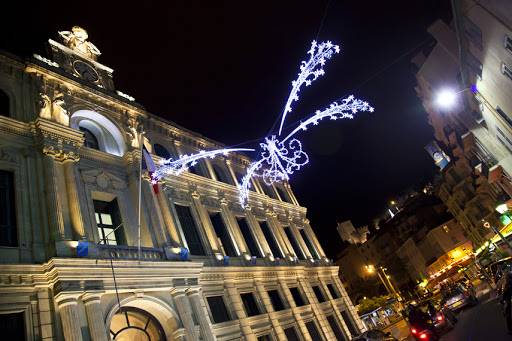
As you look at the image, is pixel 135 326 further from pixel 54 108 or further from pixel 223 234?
pixel 54 108

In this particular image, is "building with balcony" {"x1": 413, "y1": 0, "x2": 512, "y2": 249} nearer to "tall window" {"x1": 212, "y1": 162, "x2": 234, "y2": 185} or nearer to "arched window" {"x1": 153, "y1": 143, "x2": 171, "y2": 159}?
"tall window" {"x1": 212, "y1": 162, "x2": 234, "y2": 185}

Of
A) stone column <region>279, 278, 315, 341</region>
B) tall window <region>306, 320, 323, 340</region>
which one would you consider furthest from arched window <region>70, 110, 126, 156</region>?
tall window <region>306, 320, 323, 340</region>

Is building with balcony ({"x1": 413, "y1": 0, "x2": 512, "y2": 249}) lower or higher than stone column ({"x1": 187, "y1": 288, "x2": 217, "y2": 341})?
higher

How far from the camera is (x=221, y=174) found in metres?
25.9

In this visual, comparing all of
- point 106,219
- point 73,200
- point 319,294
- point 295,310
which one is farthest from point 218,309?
point 319,294

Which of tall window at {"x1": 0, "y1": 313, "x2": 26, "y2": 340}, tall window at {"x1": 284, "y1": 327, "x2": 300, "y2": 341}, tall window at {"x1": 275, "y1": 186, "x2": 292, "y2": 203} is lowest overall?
tall window at {"x1": 284, "y1": 327, "x2": 300, "y2": 341}

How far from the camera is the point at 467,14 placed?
1888 cm

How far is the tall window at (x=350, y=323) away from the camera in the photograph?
2547cm

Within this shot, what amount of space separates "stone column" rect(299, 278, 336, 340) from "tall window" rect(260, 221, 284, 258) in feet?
7.78

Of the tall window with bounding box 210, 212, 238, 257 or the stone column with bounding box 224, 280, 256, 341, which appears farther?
the tall window with bounding box 210, 212, 238, 257

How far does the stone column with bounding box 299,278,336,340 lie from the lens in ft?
73.8

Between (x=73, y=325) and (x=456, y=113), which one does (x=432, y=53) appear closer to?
(x=456, y=113)

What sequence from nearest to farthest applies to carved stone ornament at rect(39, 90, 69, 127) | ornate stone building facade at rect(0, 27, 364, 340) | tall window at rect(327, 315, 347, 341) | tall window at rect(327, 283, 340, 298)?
ornate stone building facade at rect(0, 27, 364, 340), carved stone ornament at rect(39, 90, 69, 127), tall window at rect(327, 315, 347, 341), tall window at rect(327, 283, 340, 298)

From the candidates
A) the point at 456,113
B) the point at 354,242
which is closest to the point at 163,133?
the point at 456,113
